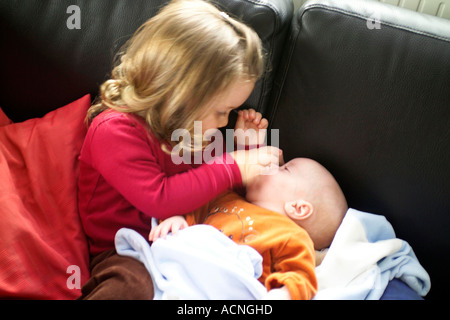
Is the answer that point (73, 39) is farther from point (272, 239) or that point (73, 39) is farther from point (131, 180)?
point (272, 239)

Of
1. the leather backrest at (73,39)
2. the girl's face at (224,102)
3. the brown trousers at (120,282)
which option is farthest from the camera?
the leather backrest at (73,39)

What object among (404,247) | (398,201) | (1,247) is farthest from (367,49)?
(1,247)

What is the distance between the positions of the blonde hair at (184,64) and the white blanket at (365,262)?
16.7 inches

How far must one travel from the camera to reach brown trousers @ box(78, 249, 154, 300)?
0.79 metres

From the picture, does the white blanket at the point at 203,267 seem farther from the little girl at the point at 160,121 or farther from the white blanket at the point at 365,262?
the white blanket at the point at 365,262

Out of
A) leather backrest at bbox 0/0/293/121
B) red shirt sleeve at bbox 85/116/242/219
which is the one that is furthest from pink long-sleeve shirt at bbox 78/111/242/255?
leather backrest at bbox 0/0/293/121

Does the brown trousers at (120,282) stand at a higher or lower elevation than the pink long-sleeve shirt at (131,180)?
lower

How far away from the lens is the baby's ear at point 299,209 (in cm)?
97

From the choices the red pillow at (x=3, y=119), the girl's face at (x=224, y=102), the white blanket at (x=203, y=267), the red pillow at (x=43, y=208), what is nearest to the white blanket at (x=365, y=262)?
the white blanket at (x=203, y=267)

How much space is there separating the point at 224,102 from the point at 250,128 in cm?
22

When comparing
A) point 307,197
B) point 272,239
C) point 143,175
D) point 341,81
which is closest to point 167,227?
point 143,175

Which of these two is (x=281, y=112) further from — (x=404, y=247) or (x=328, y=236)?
(x=404, y=247)

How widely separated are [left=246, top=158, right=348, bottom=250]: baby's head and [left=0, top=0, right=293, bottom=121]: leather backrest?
21 cm

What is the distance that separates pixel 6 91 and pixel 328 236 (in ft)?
3.18
